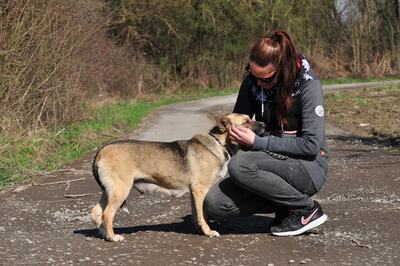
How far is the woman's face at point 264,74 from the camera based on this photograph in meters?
5.28

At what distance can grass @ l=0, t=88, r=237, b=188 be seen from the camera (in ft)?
29.2

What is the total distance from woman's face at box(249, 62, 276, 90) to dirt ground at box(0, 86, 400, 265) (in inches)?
51.1

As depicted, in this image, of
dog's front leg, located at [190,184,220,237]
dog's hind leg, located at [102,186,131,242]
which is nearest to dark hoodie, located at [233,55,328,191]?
dog's front leg, located at [190,184,220,237]

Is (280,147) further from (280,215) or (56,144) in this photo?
(56,144)

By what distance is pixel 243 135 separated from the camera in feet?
17.9

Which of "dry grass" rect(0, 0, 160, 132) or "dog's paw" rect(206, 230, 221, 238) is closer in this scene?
"dog's paw" rect(206, 230, 221, 238)

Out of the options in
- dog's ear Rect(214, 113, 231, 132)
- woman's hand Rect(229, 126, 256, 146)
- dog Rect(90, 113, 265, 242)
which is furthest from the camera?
dog's ear Rect(214, 113, 231, 132)

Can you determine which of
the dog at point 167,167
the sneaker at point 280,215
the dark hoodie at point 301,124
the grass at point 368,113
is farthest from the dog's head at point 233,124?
the grass at point 368,113

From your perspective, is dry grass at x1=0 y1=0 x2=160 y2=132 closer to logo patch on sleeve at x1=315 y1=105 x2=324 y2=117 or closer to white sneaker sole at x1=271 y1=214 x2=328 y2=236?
white sneaker sole at x1=271 y1=214 x2=328 y2=236

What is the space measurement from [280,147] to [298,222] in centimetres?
67

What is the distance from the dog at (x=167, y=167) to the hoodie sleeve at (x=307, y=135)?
0.65 ft

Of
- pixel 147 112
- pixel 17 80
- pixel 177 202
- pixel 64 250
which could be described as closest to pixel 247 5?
pixel 147 112

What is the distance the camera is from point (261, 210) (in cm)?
582

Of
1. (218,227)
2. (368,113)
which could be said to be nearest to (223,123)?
(218,227)
